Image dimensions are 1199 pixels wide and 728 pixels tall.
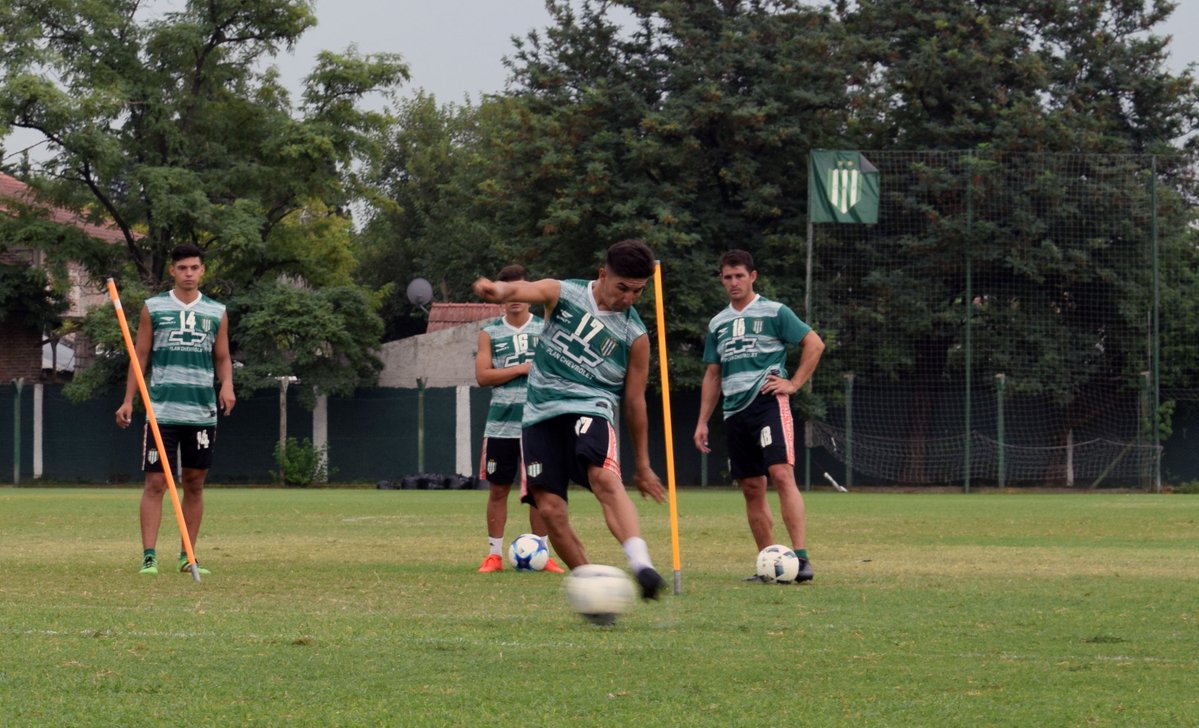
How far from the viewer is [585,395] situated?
7.84m

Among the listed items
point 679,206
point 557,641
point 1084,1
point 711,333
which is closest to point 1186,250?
point 1084,1

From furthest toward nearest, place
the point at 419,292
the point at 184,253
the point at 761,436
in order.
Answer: the point at 419,292 → the point at 184,253 → the point at 761,436

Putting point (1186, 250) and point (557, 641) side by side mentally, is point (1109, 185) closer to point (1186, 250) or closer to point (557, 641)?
point (1186, 250)

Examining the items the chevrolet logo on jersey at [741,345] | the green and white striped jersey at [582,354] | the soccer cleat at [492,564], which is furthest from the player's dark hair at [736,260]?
the green and white striped jersey at [582,354]

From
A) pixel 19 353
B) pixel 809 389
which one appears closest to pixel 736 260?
pixel 809 389

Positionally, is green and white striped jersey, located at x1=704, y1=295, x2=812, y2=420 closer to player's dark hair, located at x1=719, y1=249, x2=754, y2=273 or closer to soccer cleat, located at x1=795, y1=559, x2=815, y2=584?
player's dark hair, located at x1=719, y1=249, x2=754, y2=273

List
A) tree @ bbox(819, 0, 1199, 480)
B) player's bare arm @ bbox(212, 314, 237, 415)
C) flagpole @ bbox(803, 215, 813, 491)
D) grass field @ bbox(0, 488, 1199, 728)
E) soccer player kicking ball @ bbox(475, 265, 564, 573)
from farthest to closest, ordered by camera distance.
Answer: tree @ bbox(819, 0, 1199, 480) → flagpole @ bbox(803, 215, 813, 491) → soccer player kicking ball @ bbox(475, 265, 564, 573) → player's bare arm @ bbox(212, 314, 237, 415) → grass field @ bbox(0, 488, 1199, 728)

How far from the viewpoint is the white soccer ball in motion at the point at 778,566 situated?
9609 mm

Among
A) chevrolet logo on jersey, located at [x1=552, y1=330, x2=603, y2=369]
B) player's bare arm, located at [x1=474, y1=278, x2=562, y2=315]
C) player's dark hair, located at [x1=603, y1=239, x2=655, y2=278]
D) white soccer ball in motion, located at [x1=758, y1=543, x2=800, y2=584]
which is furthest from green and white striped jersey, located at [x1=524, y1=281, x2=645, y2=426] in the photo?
white soccer ball in motion, located at [x1=758, y1=543, x2=800, y2=584]

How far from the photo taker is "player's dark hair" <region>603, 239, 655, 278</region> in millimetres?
7453

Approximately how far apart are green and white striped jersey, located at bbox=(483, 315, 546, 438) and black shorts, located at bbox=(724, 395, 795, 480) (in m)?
1.45

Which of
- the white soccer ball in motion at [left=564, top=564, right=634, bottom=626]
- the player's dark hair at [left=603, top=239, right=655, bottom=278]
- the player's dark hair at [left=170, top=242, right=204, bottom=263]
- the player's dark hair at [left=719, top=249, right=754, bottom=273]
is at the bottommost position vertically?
the white soccer ball in motion at [left=564, top=564, right=634, bottom=626]

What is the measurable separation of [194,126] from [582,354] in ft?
109

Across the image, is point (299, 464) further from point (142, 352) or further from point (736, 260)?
point (736, 260)
